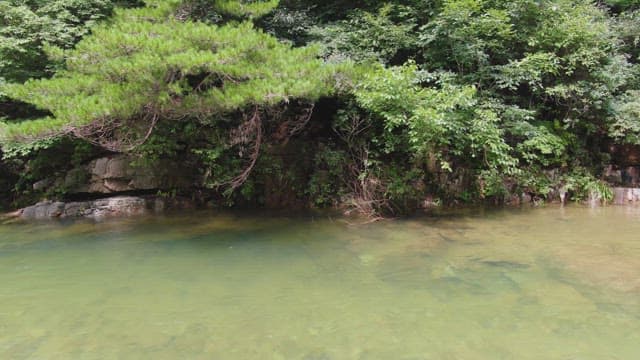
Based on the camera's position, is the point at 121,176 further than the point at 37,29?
Yes

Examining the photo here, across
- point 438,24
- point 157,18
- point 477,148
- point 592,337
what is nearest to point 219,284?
point 592,337

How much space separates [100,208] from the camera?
27.2ft

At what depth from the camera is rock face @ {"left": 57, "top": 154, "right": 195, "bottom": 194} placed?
8430mm

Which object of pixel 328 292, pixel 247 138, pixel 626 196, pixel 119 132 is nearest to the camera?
pixel 328 292

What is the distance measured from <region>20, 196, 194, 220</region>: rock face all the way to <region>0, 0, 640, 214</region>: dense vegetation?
1.63ft

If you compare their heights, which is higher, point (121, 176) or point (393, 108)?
point (393, 108)

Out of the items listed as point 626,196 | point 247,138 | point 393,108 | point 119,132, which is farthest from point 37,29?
Answer: point 626,196

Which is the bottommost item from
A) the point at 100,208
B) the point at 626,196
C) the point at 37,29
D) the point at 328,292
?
the point at 328,292

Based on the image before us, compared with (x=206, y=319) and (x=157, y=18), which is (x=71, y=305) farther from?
(x=157, y=18)

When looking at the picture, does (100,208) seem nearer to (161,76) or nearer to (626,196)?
(161,76)

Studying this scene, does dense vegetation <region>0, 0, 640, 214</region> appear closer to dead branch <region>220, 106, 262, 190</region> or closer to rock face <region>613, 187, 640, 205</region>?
dead branch <region>220, 106, 262, 190</region>

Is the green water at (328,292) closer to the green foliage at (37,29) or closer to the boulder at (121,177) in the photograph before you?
the boulder at (121,177)

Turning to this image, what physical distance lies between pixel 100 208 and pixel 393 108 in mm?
5711

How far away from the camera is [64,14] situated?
7645 millimetres
